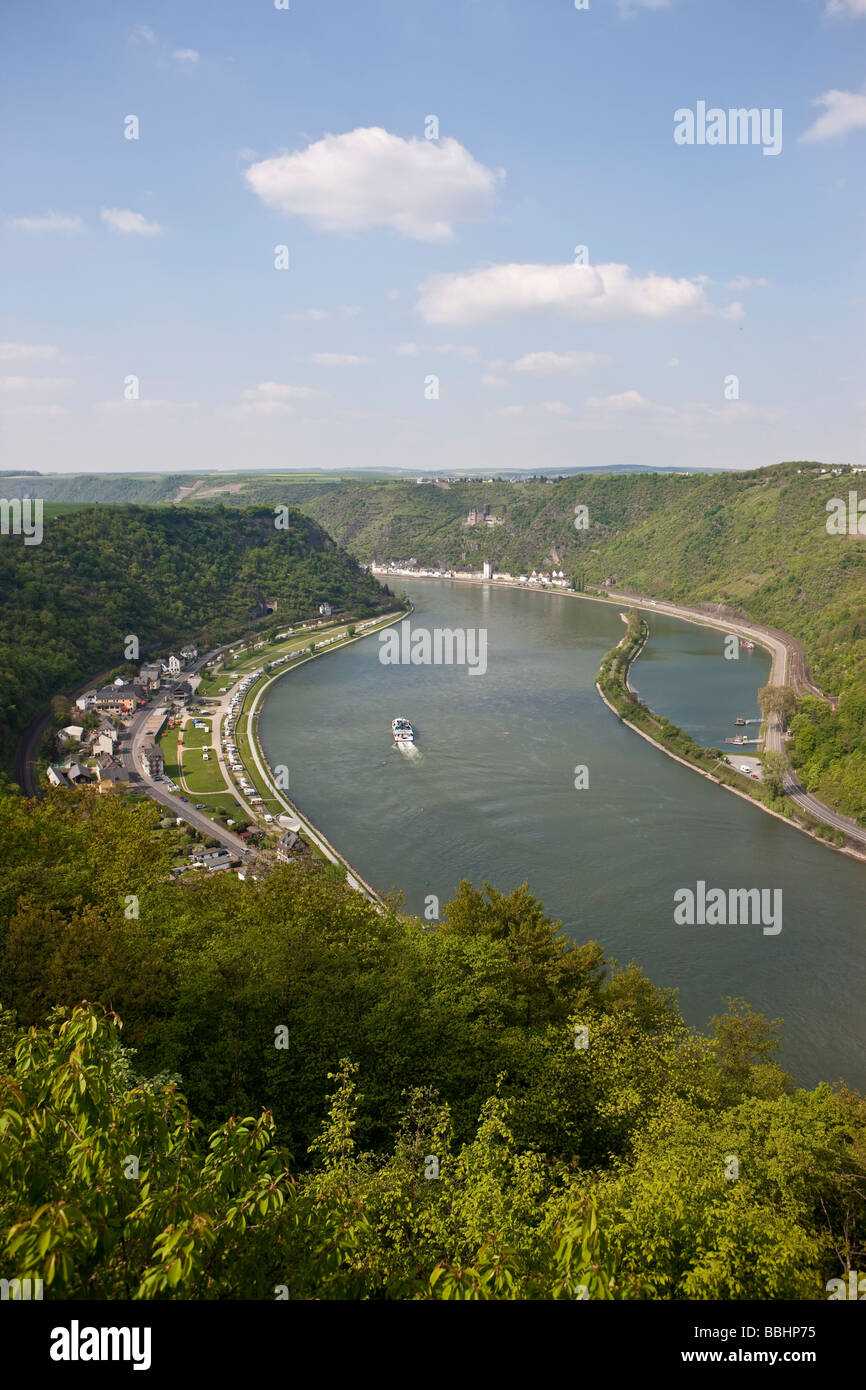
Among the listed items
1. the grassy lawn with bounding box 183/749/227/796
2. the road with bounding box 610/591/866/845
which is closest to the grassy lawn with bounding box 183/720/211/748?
the grassy lawn with bounding box 183/749/227/796

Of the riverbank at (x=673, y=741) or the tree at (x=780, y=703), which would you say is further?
the tree at (x=780, y=703)

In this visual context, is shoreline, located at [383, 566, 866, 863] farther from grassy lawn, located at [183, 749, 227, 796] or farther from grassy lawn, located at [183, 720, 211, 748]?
grassy lawn, located at [183, 720, 211, 748]

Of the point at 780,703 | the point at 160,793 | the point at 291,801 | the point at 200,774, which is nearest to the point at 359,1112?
the point at 291,801

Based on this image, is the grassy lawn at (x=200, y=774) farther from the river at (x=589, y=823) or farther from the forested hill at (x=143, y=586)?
the forested hill at (x=143, y=586)

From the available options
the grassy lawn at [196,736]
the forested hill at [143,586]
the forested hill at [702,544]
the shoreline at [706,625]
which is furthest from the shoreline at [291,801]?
the forested hill at [702,544]

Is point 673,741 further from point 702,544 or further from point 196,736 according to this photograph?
point 702,544

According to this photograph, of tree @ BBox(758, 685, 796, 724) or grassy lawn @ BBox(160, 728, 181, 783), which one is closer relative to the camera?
grassy lawn @ BBox(160, 728, 181, 783)
